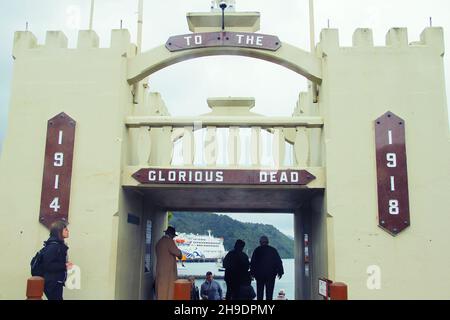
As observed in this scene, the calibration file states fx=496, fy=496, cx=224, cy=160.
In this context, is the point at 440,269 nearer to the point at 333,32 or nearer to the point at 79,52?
the point at 333,32

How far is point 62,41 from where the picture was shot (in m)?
9.00

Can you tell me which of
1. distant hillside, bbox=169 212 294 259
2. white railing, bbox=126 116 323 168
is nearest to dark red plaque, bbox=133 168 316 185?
white railing, bbox=126 116 323 168

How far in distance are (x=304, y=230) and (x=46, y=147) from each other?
618 centimetres

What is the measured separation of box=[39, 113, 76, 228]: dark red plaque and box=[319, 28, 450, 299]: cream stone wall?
14.4ft

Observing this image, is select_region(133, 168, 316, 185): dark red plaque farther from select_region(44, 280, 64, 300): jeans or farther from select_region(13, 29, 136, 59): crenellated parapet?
select_region(13, 29, 136, 59): crenellated parapet

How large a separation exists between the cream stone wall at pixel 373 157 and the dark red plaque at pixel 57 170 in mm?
4397

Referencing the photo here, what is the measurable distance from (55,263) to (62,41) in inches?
162

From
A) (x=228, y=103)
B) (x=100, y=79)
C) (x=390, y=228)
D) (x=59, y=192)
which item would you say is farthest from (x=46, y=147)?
(x=390, y=228)

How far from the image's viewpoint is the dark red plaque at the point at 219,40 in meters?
8.96

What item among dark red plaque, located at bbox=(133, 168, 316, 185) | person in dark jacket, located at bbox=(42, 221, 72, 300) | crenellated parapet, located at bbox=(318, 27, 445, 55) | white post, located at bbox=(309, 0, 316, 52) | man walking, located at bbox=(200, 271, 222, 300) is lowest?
man walking, located at bbox=(200, 271, 222, 300)

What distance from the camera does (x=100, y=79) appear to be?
8.80m

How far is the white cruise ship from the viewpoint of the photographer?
6869 cm

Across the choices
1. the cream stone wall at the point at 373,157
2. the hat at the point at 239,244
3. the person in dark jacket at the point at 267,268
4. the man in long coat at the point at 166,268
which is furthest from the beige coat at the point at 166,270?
the cream stone wall at the point at 373,157

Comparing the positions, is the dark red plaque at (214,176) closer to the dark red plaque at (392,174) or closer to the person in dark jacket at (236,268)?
the dark red plaque at (392,174)
